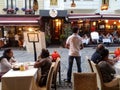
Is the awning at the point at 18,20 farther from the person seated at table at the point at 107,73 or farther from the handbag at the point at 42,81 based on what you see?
the person seated at table at the point at 107,73

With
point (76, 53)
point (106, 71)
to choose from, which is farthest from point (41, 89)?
point (76, 53)

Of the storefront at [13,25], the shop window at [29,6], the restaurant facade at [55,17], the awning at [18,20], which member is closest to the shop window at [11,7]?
the restaurant facade at [55,17]

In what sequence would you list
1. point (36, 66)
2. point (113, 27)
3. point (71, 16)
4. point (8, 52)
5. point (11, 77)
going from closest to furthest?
point (11, 77)
point (36, 66)
point (8, 52)
point (71, 16)
point (113, 27)

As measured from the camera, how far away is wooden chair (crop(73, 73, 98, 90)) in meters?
5.98

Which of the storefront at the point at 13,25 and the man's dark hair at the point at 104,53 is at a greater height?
the man's dark hair at the point at 104,53

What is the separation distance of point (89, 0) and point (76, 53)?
19.9 m

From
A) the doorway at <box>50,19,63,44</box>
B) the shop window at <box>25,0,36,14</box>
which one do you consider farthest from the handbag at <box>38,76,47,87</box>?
the doorway at <box>50,19,63,44</box>

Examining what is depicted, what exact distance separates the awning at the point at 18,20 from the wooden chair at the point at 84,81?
19.0 m

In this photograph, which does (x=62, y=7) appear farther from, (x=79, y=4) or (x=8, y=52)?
(x=8, y=52)

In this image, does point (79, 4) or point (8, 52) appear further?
point (79, 4)

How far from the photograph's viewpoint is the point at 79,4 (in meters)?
27.6

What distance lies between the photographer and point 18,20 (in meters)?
25.2

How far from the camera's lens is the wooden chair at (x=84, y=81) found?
598cm

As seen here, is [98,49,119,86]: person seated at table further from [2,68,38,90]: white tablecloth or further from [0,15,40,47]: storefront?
[0,15,40,47]: storefront
